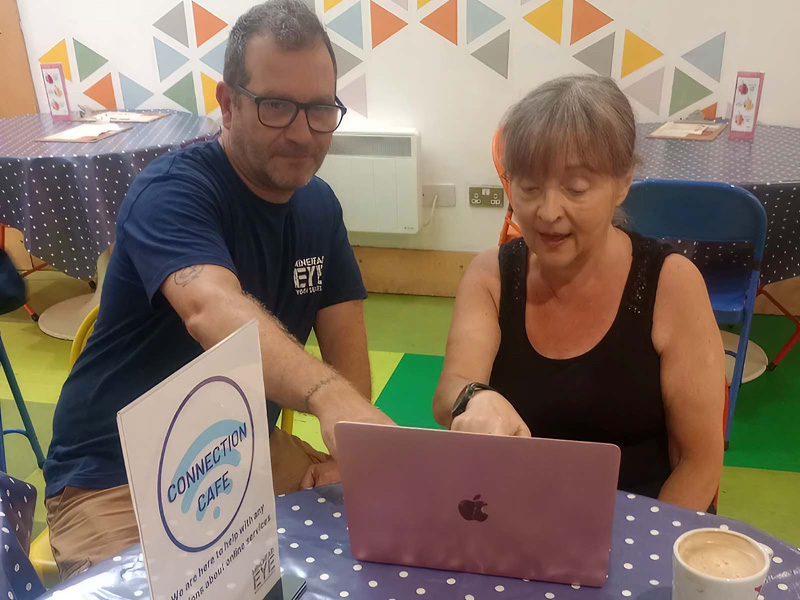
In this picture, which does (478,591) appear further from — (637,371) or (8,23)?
(8,23)

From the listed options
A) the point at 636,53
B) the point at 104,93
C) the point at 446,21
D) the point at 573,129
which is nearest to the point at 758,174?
the point at 636,53

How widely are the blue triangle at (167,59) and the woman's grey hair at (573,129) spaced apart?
2875 mm

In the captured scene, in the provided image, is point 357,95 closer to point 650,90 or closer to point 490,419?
point 650,90

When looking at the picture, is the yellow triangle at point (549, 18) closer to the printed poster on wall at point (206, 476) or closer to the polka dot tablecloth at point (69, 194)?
the polka dot tablecloth at point (69, 194)

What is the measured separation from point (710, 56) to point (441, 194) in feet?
4.24

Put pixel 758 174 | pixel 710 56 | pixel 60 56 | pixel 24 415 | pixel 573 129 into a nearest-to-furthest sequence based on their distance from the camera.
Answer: pixel 573 129 → pixel 24 415 → pixel 758 174 → pixel 710 56 → pixel 60 56

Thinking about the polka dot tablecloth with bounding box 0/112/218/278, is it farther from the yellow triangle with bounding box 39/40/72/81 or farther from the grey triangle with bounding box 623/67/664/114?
the grey triangle with bounding box 623/67/664/114

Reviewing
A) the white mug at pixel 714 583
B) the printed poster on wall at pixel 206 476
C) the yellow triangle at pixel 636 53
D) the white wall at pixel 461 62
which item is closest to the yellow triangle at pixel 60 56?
the white wall at pixel 461 62

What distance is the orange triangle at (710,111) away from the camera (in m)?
3.27

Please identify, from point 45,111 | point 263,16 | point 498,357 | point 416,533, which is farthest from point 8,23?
point 416,533

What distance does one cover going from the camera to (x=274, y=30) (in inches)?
54.4

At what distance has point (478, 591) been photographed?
35.8 inches

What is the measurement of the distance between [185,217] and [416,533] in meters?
0.71

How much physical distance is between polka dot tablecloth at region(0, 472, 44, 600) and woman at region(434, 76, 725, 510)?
0.66 m
